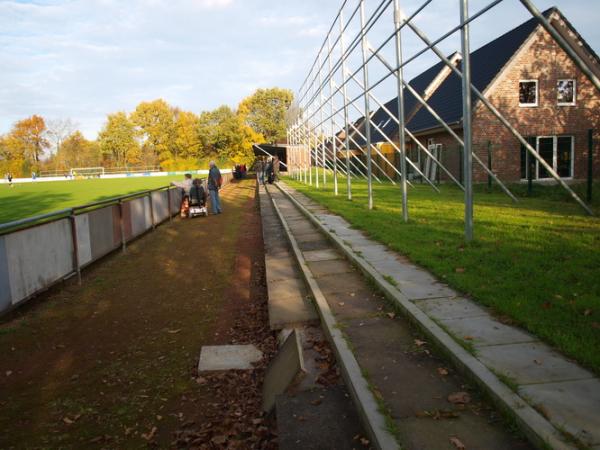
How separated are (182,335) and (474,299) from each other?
10.7 ft

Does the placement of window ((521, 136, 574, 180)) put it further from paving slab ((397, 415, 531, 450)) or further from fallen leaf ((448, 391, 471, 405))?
paving slab ((397, 415, 531, 450))

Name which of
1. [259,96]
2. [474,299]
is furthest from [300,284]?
[259,96]

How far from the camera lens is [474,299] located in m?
5.00

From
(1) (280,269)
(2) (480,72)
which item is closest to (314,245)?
(1) (280,269)

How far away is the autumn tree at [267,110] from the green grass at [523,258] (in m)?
76.0

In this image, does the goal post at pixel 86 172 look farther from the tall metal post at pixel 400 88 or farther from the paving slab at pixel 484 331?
the paving slab at pixel 484 331

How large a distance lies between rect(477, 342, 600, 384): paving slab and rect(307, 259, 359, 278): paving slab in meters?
3.19

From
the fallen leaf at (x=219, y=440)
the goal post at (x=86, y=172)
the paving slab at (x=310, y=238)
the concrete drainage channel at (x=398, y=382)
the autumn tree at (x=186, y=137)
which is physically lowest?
the fallen leaf at (x=219, y=440)

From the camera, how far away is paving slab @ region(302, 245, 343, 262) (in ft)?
26.4

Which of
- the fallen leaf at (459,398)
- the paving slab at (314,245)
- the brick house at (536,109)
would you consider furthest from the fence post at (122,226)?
the brick house at (536,109)

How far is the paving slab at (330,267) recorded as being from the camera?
7.00 metres

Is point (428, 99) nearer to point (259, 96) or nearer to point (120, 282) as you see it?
point (120, 282)

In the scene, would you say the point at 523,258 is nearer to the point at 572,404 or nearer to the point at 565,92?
the point at 572,404

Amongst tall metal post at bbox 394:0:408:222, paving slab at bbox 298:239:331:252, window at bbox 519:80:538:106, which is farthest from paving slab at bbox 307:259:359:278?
window at bbox 519:80:538:106
